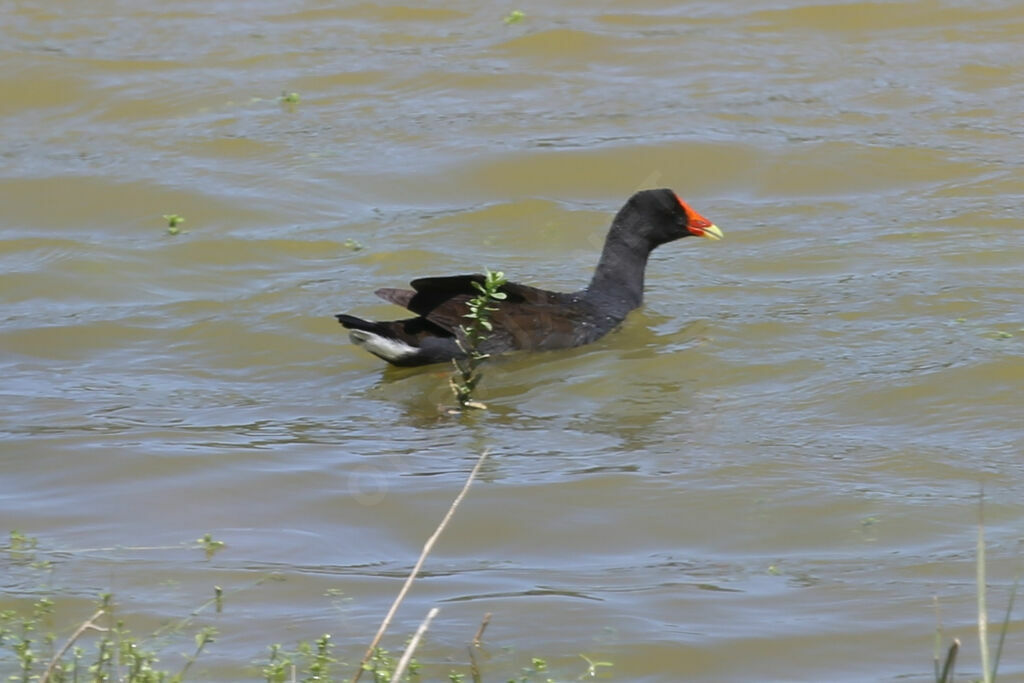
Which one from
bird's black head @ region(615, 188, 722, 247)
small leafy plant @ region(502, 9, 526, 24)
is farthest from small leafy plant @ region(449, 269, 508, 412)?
small leafy plant @ region(502, 9, 526, 24)

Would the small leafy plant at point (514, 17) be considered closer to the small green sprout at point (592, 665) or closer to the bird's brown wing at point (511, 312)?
the bird's brown wing at point (511, 312)

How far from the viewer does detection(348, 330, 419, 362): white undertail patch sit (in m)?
8.31

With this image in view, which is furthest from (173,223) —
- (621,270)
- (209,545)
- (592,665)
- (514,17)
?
(592,665)

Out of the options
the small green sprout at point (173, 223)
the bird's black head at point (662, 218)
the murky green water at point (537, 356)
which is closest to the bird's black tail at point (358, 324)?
the murky green water at point (537, 356)

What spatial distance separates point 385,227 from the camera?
11.1m

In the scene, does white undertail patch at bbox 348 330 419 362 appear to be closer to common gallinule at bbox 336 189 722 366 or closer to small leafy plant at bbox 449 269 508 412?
common gallinule at bbox 336 189 722 366

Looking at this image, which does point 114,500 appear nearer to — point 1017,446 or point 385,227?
Result: point 1017,446

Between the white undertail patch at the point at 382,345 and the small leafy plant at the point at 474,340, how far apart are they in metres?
0.32

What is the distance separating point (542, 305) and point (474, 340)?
42.7 inches

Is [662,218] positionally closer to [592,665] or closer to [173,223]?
[173,223]

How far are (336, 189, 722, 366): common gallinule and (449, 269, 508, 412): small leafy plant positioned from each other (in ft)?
0.67

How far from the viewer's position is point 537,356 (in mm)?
8859

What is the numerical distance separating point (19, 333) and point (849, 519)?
16.2 ft

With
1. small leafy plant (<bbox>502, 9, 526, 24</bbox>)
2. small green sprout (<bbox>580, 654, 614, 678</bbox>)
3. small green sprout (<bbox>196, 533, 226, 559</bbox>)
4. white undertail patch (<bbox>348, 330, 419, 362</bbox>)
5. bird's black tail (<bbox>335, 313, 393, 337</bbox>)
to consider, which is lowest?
small green sprout (<bbox>580, 654, 614, 678</bbox>)
